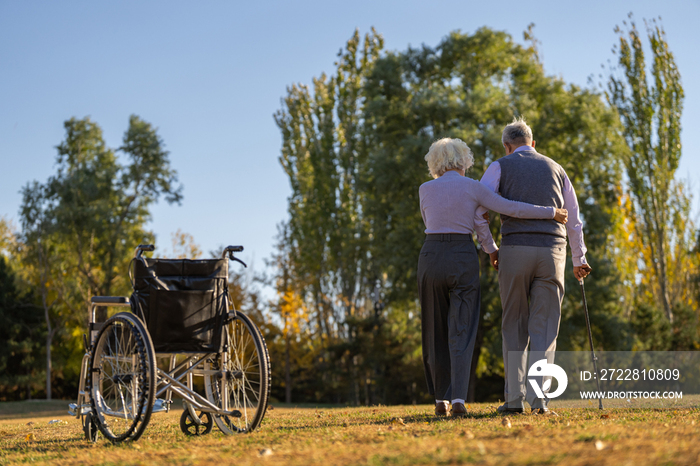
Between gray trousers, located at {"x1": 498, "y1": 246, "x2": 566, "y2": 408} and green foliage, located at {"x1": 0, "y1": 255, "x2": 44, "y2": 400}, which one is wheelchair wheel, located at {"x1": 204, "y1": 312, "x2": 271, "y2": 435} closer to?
gray trousers, located at {"x1": 498, "y1": 246, "x2": 566, "y2": 408}

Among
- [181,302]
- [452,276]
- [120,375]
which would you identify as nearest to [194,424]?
[120,375]

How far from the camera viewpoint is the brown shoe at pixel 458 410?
13.7 ft

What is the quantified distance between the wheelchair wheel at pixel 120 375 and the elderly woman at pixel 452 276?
1.93m

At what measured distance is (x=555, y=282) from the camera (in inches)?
167

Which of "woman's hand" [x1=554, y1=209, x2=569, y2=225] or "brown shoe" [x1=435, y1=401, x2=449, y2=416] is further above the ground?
"woman's hand" [x1=554, y1=209, x2=569, y2=225]

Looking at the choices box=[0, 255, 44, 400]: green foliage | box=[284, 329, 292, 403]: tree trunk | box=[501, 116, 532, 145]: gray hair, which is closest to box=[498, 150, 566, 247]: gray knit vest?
box=[501, 116, 532, 145]: gray hair

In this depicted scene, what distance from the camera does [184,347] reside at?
3.87 m

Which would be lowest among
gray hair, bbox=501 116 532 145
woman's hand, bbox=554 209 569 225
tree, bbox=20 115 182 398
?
woman's hand, bbox=554 209 569 225

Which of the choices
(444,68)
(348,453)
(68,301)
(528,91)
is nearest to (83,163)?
(68,301)

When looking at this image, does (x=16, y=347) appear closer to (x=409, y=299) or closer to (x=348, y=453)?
(x=409, y=299)

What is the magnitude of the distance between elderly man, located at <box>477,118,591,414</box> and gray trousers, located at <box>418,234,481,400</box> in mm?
224

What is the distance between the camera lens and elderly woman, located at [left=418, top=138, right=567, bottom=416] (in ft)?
14.0

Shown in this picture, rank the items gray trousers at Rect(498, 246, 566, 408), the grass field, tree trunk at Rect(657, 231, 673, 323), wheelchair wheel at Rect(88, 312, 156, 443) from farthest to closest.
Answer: tree trunk at Rect(657, 231, 673, 323) → gray trousers at Rect(498, 246, 566, 408) → wheelchair wheel at Rect(88, 312, 156, 443) → the grass field

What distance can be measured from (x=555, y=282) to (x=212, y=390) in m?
2.44
